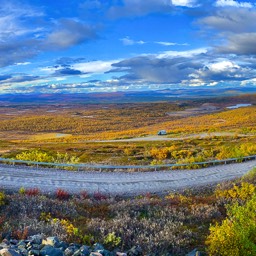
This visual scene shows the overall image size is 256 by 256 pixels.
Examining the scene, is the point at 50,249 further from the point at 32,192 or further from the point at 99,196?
the point at 99,196

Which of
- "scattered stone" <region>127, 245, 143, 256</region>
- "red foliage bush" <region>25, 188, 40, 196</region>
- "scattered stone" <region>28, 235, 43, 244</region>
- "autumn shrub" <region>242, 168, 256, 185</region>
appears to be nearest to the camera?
"scattered stone" <region>28, 235, 43, 244</region>

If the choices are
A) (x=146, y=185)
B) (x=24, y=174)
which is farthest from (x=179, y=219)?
(x=24, y=174)

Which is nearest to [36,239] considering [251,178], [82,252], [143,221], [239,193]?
[82,252]

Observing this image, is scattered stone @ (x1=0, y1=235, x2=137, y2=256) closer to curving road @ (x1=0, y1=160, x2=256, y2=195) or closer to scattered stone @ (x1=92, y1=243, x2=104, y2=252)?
scattered stone @ (x1=92, y1=243, x2=104, y2=252)

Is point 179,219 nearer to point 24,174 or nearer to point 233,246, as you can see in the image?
point 233,246

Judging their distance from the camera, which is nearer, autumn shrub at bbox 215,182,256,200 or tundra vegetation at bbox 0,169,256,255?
tundra vegetation at bbox 0,169,256,255

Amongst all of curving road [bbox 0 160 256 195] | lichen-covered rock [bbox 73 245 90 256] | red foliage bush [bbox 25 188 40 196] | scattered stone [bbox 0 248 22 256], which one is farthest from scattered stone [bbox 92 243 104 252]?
curving road [bbox 0 160 256 195]

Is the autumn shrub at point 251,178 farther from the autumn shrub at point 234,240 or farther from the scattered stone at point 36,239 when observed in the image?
the scattered stone at point 36,239

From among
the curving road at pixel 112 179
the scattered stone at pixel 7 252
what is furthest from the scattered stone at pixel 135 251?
the curving road at pixel 112 179
